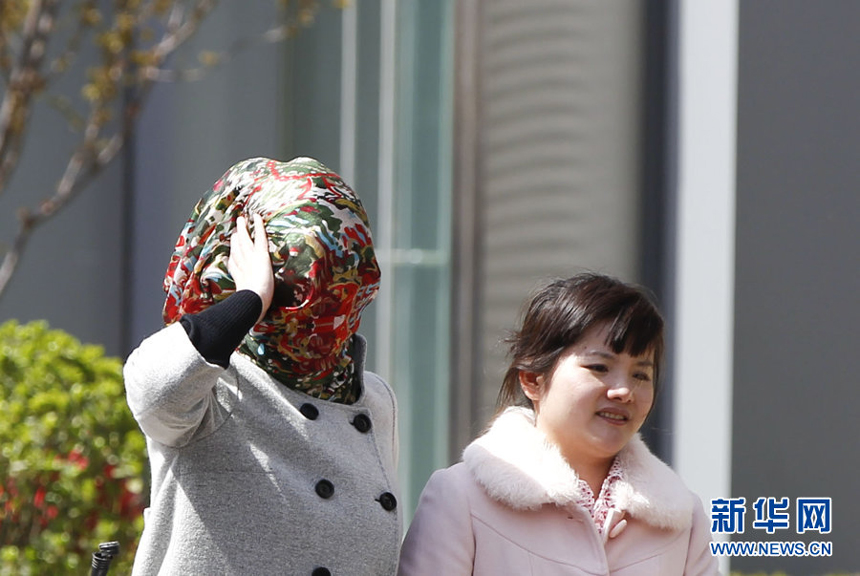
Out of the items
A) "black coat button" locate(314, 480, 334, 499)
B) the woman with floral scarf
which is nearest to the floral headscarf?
the woman with floral scarf

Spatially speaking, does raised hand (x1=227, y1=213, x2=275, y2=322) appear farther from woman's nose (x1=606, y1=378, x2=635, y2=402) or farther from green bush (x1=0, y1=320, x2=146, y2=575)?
green bush (x1=0, y1=320, x2=146, y2=575)

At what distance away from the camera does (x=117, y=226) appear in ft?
26.0

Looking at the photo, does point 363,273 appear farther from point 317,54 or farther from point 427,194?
point 317,54

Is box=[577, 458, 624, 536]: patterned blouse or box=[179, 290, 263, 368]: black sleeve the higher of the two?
box=[179, 290, 263, 368]: black sleeve

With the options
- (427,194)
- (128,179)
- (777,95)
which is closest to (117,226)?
(128,179)

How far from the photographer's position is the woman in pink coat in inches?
83.2

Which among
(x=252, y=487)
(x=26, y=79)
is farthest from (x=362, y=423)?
(x=26, y=79)

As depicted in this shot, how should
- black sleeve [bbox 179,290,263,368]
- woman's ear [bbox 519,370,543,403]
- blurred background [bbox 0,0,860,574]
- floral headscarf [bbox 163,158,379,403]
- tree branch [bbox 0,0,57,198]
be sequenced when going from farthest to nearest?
1. tree branch [bbox 0,0,57,198]
2. blurred background [bbox 0,0,860,574]
3. woman's ear [bbox 519,370,543,403]
4. floral headscarf [bbox 163,158,379,403]
5. black sleeve [bbox 179,290,263,368]

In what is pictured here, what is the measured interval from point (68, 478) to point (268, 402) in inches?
90.0

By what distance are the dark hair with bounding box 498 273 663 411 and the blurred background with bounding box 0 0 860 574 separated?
115cm

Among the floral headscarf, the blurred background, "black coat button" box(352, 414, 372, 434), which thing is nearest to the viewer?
the floral headscarf

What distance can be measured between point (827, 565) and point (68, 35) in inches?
220

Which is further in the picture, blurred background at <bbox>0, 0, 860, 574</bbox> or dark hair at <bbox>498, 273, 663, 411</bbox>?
blurred background at <bbox>0, 0, 860, 574</bbox>

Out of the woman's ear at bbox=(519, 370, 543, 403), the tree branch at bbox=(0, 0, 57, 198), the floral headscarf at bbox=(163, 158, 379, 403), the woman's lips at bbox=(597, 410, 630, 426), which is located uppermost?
the tree branch at bbox=(0, 0, 57, 198)
